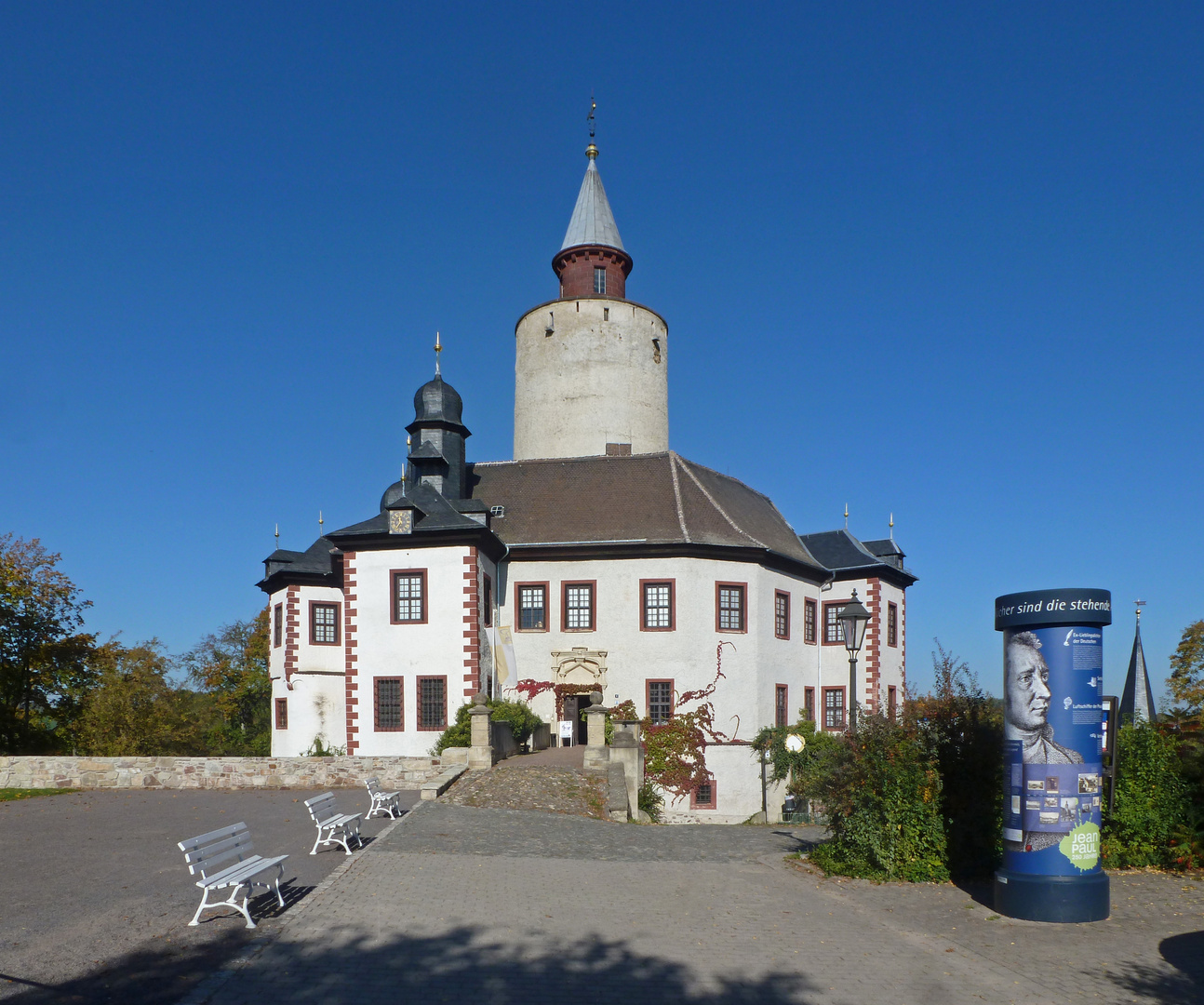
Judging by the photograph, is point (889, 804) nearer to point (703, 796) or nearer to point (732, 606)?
point (703, 796)

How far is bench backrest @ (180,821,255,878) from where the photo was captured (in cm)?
900

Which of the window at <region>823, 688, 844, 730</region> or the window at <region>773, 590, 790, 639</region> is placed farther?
the window at <region>823, 688, 844, 730</region>

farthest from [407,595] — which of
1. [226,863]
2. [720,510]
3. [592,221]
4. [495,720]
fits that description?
[592,221]

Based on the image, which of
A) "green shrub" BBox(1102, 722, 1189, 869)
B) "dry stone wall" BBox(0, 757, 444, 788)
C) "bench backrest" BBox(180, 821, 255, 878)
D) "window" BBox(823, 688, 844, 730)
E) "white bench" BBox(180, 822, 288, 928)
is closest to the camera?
"white bench" BBox(180, 822, 288, 928)

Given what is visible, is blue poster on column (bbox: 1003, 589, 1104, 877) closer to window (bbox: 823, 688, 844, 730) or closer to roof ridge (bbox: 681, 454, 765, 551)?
roof ridge (bbox: 681, 454, 765, 551)

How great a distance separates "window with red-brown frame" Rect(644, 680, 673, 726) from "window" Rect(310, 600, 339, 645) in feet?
33.2

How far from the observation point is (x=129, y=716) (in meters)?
33.7

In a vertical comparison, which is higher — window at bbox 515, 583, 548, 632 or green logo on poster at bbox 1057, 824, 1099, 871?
window at bbox 515, 583, 548, 632

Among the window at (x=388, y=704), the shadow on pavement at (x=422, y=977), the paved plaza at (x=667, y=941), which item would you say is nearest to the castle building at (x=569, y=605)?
the window at (x=388, y=704)

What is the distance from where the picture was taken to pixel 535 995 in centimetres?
721

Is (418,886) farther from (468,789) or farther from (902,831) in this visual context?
(468,789)

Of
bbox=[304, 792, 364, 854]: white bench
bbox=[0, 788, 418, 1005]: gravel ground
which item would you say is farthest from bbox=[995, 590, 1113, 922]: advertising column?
bbox=[304, 792, 364, 854]: white bench

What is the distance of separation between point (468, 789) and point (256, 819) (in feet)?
13.2

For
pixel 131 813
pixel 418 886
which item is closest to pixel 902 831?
pixel 418 886
